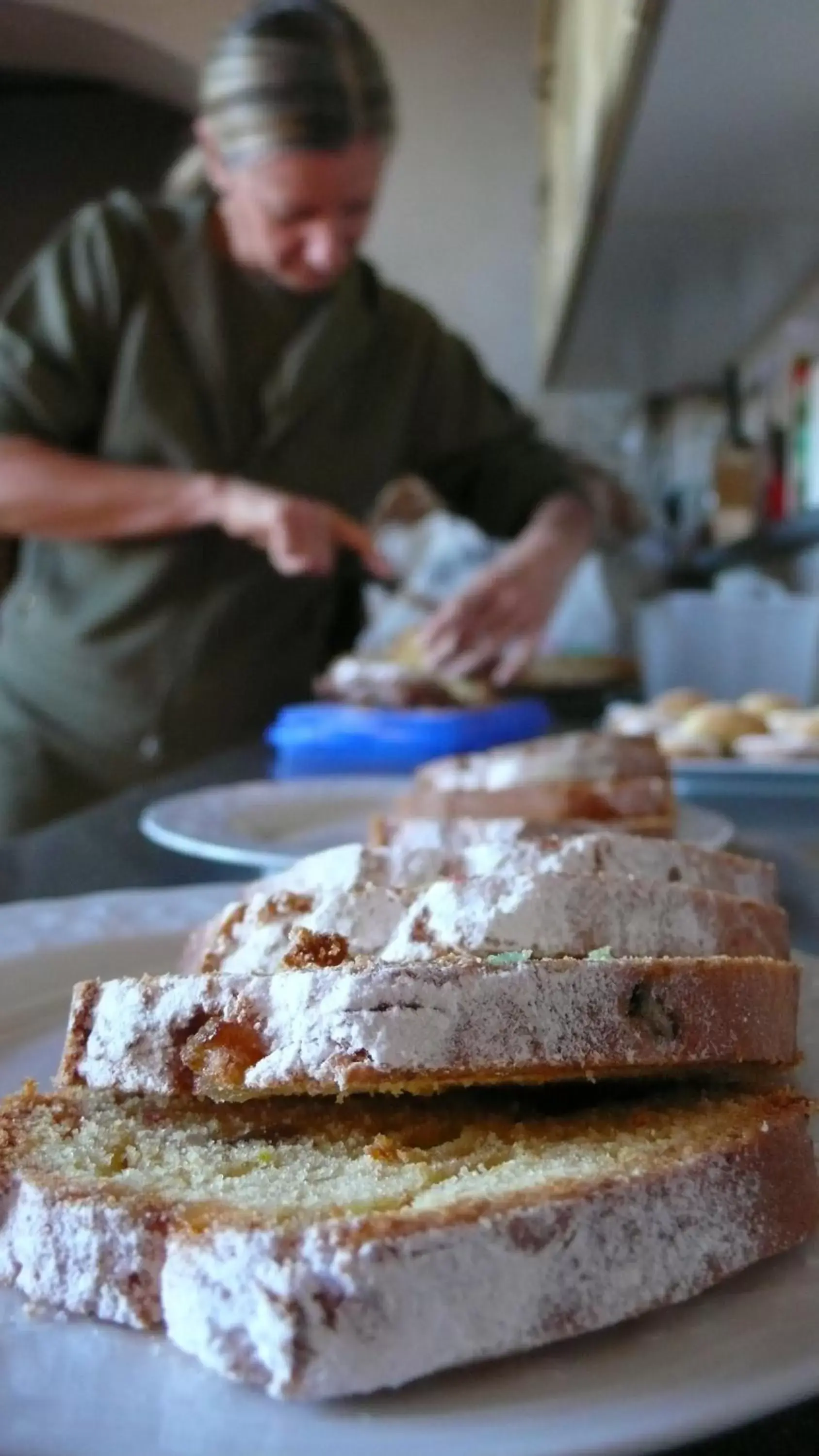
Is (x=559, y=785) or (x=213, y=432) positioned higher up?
(x=213, y=432)

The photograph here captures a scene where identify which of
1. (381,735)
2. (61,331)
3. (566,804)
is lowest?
(381,735)

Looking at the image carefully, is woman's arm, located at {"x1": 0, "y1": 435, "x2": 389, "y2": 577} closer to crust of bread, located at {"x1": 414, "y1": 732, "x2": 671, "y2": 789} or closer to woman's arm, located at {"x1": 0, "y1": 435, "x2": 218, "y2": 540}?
woman's arm, located at {"x1": 0, "y1": 435, "x2": 218, "y2": 540}

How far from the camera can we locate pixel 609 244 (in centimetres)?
256

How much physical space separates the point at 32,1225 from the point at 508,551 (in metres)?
2.19

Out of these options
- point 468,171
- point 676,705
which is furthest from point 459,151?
point 676,705

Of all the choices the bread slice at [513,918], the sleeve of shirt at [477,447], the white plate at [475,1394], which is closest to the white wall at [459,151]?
the sleeve of shirt at [477,447]

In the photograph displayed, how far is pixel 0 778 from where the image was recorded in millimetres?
2191

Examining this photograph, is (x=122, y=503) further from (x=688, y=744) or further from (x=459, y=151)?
(x=459, y=151)

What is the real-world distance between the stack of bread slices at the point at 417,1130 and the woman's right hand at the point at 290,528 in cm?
125

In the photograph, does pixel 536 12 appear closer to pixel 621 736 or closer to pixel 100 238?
pixel 100 238

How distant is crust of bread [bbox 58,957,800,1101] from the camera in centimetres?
47

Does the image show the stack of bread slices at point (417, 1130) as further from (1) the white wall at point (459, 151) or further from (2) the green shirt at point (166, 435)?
(1) the white wall at point (459, 151)

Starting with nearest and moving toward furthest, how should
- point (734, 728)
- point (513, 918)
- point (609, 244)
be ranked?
point (513, 918) < point (734, 728) < point (609, 244)

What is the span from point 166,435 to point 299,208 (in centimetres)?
46
